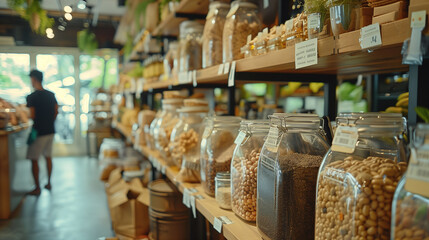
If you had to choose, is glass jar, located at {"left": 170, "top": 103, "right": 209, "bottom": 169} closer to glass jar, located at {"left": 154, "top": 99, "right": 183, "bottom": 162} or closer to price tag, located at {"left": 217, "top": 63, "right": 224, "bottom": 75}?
glass jar, located at {"left": 154, "top": 99, "right": 183, "bottom": 162}

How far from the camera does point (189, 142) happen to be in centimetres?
188

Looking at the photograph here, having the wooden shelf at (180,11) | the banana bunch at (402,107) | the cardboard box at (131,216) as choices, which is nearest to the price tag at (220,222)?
the banana bunch at (402,107)

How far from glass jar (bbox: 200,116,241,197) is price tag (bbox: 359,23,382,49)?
0.87 metres

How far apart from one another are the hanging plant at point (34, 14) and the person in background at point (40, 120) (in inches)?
84.3

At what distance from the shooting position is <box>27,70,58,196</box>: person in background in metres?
4.61

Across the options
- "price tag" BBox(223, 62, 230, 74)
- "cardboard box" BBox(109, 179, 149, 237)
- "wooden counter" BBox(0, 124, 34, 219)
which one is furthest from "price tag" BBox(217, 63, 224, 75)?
"wooden counter" BBox(0, 124, 34, 219)

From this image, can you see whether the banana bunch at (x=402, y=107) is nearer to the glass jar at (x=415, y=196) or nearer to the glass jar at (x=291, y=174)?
the glass jar at (x=291, y=174)

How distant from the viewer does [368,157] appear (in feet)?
2.48

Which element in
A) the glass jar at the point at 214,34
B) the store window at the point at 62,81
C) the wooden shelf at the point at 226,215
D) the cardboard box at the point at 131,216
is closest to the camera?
the wooden shelf at the point at 226,215

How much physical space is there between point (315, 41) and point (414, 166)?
0.43 m

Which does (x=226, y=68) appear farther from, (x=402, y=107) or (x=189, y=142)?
(x=402, y=107)

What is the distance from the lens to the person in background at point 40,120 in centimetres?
461

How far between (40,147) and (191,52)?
359cm

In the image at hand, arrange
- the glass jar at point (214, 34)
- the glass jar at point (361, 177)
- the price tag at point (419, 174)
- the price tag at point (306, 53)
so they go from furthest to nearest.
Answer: the glass jar at point (214, 34) → the price tag at point (306, 53) → the glass jar at point (361, 177) → the price tag at point (419, 174)
